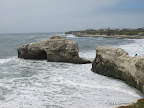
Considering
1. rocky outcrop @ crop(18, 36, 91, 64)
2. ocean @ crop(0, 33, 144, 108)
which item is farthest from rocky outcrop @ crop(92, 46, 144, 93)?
rocky outcrop @ crop(18, 36, 91, 64)

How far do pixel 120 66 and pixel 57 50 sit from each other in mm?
13569

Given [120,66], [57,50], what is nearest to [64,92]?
[120,66]

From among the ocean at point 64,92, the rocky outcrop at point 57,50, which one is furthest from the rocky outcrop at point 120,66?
the rocky outcrop at point 57,50

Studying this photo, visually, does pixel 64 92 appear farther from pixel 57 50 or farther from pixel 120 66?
pixel 57 50

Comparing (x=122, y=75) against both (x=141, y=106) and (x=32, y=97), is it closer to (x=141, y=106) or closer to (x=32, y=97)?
(x=141, y=106)

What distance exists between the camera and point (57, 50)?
2889cm

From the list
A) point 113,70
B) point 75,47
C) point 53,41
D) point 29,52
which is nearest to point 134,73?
point 113,70

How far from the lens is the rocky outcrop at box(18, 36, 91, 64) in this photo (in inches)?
1105

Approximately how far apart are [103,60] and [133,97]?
7.80m

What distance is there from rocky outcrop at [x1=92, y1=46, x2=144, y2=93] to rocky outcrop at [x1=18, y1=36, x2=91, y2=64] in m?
6.65

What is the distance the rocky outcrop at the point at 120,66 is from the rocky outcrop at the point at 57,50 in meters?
6.65

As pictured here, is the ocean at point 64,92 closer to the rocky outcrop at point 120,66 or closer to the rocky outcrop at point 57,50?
the rocky outcrop at point 120,66

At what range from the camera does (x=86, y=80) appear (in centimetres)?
1797

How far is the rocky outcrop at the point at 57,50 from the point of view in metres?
28.1
